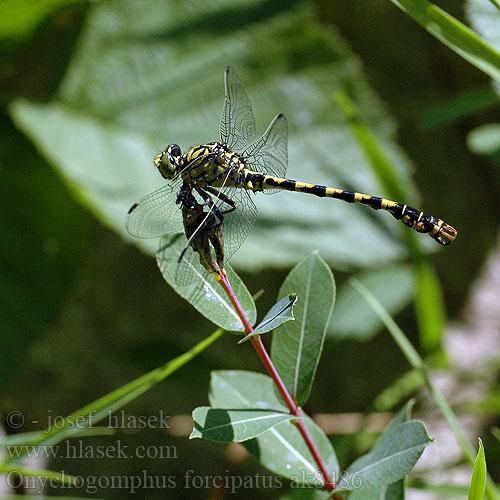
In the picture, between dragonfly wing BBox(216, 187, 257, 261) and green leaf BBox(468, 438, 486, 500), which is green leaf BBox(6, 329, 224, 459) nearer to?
dragonfly wing BBox(216, 187, 257, 261)

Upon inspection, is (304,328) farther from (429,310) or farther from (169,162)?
(429,310)

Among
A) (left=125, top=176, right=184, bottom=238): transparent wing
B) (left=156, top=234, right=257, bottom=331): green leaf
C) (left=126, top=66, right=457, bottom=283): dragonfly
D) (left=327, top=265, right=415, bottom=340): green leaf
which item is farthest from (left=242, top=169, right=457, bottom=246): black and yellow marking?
(left=327, top=265, right=415, bottom=340): green leaf

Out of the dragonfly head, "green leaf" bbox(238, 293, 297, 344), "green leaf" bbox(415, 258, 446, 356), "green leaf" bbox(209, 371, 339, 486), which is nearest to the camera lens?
"green leaf" bbox(238, 293, 297, 344)

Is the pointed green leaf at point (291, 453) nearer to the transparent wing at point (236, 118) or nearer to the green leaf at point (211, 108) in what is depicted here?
the transparent wing at point (236, 118)

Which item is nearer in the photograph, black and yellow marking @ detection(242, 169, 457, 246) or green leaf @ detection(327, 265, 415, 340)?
black and yellow marking @ detection(242, 169, 457, 246)

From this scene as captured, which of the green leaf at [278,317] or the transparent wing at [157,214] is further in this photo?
the transparent wing at [157,214]

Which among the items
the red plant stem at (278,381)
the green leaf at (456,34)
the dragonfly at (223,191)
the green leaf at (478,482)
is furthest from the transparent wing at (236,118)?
the green leaf at (478,482)
